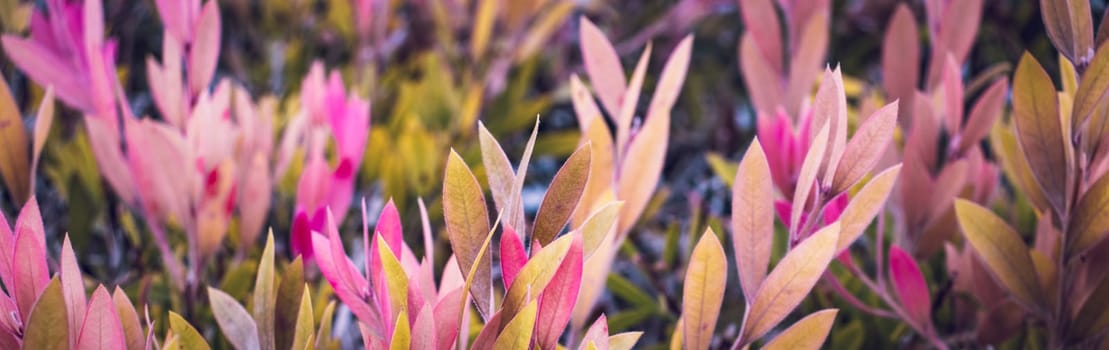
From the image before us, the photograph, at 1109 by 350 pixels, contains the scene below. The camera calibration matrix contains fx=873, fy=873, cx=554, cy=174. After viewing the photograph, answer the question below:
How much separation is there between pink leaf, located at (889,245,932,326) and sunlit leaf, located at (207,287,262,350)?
0.49 metres

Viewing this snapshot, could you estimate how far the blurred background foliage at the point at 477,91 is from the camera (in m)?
0.99

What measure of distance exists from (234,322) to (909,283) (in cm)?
51

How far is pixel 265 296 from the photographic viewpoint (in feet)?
1.95

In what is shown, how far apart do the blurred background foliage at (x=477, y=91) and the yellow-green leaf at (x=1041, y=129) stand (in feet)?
0.72

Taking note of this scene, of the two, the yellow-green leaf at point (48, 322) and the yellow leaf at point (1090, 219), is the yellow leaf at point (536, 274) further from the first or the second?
the yellow leaf at point (1090, 219)

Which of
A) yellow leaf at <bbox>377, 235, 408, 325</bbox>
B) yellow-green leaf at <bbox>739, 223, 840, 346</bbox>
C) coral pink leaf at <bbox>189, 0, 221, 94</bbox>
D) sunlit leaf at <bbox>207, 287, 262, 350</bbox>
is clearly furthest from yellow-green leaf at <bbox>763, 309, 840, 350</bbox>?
coral pink leaf at <bbox>189, 0, 221, 94</bbox>

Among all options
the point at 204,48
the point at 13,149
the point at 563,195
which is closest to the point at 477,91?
the point at 204,48

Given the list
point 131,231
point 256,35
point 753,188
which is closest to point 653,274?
point 753,188

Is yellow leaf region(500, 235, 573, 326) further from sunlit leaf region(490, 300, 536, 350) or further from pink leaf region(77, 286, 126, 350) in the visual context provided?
pink leaf region(77, 286, 126, 350)

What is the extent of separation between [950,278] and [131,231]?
2.60 ft

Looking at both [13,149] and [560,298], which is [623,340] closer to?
[560,298]

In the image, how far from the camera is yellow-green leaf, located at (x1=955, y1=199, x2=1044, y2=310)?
A: 25.8 inches

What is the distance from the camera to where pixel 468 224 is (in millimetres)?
528

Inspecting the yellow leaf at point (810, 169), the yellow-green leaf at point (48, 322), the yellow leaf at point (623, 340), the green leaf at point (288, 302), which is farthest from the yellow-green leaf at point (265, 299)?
the yellow leaf at point (810, 169)
